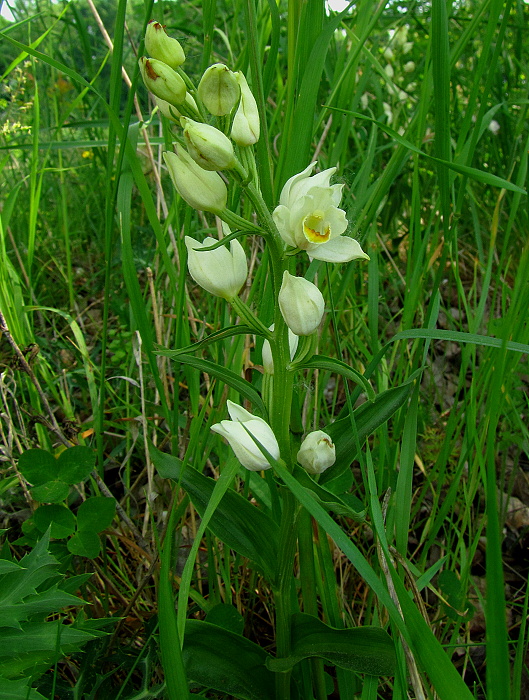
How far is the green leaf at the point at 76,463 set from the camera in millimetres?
1079

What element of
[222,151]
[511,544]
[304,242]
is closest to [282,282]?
[304,242]

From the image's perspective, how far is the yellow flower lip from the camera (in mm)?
808

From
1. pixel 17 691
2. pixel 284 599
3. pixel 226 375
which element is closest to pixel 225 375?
pixel 226 375

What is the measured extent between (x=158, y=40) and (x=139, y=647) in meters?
0.97

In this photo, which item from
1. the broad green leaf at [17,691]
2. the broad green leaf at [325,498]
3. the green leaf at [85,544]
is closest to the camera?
the broad green leaf at [17,691]

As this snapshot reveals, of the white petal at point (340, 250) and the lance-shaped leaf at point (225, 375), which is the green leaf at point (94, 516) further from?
the white petal at point (340, 250)

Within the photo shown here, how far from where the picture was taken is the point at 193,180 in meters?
0.82

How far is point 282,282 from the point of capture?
82 cm

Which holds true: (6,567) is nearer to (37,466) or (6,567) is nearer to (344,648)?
(37,466)

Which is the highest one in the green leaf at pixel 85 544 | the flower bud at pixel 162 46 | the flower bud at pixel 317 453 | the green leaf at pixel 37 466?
the flower bud at pixel 162 46

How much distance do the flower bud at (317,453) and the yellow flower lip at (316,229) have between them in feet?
0.88

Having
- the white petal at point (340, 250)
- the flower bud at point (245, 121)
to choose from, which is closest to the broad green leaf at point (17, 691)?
the white petal at point (340, 250)

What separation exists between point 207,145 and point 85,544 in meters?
0.69

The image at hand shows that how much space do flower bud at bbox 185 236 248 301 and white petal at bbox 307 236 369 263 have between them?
0.13 meters
